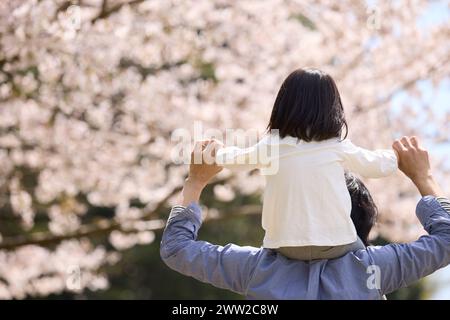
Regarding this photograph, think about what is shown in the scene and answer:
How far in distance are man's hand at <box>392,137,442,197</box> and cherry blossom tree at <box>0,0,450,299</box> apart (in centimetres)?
365

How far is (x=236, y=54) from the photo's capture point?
7031 millimetres

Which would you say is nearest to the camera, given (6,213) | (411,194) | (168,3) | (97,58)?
(97,58)

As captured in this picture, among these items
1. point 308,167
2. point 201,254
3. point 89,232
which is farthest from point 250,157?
point 89,232

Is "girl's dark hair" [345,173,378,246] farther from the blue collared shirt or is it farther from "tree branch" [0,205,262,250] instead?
"tree branch" [0,205,262,250]

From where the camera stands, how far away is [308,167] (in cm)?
177

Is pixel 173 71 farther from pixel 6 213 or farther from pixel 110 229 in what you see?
pixel 6 213

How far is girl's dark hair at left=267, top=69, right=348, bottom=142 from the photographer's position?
70.8 inches

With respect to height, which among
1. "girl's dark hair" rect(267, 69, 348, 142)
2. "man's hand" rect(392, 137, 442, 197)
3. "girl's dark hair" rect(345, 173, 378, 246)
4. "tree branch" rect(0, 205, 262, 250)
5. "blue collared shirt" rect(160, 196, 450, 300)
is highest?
"girl's dark hair" rect(267, 69, 348, 142)

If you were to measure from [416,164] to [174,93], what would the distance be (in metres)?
4.96

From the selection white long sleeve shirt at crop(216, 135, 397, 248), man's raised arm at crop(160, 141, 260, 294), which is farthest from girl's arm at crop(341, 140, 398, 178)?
man's raised arm at crop(160, 141, 260, 294)

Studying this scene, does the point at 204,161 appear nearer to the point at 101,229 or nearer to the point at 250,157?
the point at 250,157

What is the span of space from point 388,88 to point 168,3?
218 cm

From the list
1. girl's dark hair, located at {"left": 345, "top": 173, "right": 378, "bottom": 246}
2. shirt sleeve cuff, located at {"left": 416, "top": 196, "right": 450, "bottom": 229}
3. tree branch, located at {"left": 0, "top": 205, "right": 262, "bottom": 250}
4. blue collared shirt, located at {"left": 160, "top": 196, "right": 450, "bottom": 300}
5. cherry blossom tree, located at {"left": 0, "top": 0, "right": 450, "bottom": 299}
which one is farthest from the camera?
cherry blossom tree, located at {"left": 0, "top": 0, "right": 450, "bottom": 299}

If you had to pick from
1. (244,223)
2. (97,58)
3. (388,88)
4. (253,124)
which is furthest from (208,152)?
(244,223)
